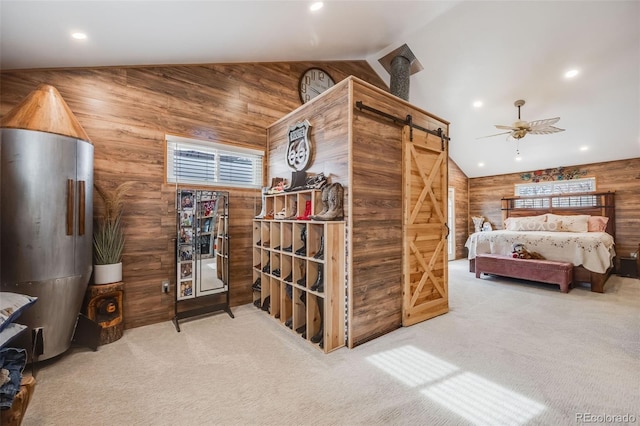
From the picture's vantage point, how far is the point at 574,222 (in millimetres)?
6062

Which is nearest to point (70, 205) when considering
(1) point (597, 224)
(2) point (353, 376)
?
(2) point (353, 376)

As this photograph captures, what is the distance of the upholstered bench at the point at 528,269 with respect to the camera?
14.8ft

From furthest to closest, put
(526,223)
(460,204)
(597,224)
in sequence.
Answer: (460,204) < (526,223) < (597,224)

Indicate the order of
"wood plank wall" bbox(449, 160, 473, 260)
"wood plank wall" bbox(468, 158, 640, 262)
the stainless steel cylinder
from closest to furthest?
the stainless steel cylinder, "wood plank wall" bbox(468, 158, 640, 262), "wood plank wall" bbox(449, 160, 473, 260)

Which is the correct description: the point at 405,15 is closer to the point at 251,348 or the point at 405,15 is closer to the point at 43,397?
the point at 251,348

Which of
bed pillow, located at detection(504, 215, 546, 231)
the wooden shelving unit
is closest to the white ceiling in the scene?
bed pillow, located at detection(504, 215, 546, 231)

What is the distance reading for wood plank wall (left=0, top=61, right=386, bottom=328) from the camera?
9.20ft

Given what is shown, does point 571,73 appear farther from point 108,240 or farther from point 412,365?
point 108,240

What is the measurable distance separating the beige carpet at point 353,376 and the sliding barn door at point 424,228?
278 millimetres

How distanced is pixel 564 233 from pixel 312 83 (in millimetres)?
5736

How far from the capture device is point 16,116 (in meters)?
2.06

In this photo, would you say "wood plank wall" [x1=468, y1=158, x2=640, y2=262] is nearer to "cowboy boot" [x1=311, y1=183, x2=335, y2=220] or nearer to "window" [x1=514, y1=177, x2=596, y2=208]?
"window" [x1=514, y1=177, x2=596, y2=208]

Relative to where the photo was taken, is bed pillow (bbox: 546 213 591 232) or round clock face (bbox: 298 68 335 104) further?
bed pillow (bbox: 546 213 591 232)

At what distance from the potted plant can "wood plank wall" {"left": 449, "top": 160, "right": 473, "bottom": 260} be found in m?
Answer: 7.70
